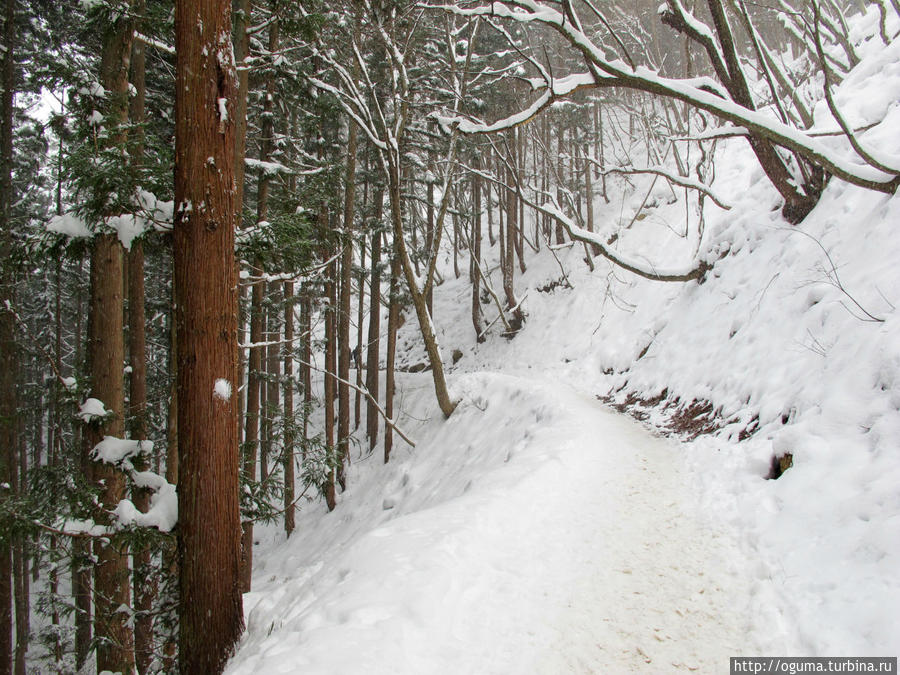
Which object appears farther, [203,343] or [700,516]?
[700,516]

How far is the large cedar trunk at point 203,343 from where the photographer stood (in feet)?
10.0

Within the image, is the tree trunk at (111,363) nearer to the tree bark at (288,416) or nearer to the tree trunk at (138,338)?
the tree trunk at (138,338)

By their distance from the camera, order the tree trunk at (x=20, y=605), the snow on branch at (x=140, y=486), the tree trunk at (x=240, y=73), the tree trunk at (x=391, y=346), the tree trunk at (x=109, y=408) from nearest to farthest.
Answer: the snow on branch at (x=140, y=486) < the tree trunk at (x=109, y=408) < the tree trunk at (x=240, y=73) < the tree trunk at (x=20, y=605) < the tree trunk at (x=391, y=346)

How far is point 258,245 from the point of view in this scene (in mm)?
4109

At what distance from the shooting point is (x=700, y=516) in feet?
13.5

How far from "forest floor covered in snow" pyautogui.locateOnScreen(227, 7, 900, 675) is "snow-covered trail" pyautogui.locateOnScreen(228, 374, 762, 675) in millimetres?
16

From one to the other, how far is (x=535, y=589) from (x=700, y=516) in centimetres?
191

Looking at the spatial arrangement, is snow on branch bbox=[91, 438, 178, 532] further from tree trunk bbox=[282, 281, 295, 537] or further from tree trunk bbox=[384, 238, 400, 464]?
tree trunk bbox=[384, 238, 400, 464]

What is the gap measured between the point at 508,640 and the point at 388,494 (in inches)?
327

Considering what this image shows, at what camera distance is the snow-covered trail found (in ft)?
8.39

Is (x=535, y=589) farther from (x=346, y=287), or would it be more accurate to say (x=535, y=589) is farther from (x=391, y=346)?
(x=391, y=346)

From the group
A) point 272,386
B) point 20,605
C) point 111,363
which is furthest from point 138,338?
point 20,605

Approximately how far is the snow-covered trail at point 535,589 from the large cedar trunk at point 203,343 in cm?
44

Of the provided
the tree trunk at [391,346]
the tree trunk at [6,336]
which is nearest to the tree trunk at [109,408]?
the tree trunk at [6,336]
